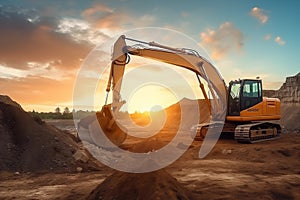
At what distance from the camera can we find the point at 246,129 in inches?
651

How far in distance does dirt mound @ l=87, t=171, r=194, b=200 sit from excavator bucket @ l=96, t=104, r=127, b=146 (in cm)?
327

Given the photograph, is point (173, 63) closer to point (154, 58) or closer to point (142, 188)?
point (154, 58)

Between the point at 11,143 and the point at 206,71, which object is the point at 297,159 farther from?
the point at 11,143

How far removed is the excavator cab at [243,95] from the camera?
1747 centimetres

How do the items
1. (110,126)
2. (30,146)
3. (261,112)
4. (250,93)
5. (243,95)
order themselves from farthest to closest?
(261,112)
(250,93)
(243,95)
(30,146)
(110,126)

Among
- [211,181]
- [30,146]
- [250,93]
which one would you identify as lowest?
[211,181]

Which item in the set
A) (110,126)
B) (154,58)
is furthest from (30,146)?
(154,58)

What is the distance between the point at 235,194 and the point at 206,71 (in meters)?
11.4

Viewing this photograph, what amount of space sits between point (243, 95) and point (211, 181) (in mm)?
10295

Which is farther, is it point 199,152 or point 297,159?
point 199,152

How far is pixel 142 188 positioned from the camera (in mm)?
6012

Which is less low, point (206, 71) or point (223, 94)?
point (206, 71)

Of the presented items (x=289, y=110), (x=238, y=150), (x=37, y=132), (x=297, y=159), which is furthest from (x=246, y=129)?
(x=289, y=110)

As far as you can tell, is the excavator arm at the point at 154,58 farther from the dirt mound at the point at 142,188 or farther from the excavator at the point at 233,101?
the dirt mound at the point at 142,188
